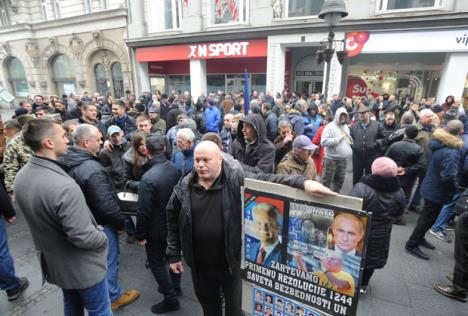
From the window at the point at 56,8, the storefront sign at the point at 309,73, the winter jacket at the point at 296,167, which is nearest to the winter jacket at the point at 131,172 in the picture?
the winter jacket at the point at 296,167

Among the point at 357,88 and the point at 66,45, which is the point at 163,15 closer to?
the point at 66,45

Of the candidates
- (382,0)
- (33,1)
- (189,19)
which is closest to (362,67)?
(382,0)

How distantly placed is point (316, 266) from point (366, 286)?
7.10ft

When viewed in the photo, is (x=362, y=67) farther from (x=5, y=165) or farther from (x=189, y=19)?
(x=5, y=165)

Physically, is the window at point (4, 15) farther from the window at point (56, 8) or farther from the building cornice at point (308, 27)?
the building cornice at point (308, 27)

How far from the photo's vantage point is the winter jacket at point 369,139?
16.6ft

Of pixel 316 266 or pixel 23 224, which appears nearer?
pixel 316 266

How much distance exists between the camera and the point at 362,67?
13.9 m

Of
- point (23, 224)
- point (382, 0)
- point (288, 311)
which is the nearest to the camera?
point (288, 311)

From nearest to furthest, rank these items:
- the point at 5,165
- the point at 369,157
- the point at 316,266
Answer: the point at 316,266
the point at 5,165
the point at 369,157

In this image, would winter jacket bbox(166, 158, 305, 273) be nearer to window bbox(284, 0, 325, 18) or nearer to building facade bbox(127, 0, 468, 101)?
building facade bbox(127, 0, 468, 101)

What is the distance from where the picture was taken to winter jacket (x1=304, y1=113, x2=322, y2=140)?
602 cm

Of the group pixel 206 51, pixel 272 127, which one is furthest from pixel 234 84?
pixel 272 127

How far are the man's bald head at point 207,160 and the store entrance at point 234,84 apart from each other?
1509cm
